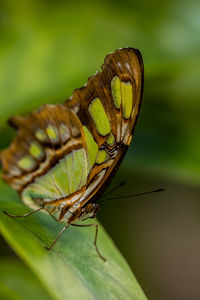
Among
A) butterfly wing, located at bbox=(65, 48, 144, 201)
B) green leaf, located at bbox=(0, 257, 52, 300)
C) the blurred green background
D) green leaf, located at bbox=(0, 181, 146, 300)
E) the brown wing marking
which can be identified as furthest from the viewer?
the blurred green background

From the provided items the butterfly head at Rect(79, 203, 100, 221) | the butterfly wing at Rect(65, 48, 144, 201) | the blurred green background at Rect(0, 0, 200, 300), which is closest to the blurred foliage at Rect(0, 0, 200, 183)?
the blurred green background at Rect(0, 0, 200, 300)

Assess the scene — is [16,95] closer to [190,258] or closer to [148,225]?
[148,225]

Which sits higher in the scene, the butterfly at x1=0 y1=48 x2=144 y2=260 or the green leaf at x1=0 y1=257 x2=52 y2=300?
the butterfly at x1=0 y1=48 x2=144 y2=260

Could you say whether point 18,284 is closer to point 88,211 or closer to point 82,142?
point 88,211

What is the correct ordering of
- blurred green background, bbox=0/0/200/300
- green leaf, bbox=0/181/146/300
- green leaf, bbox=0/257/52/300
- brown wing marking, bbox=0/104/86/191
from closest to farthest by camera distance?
green leaf, bbox=0/181/146/300 → brown wing marking, bbox=0/104/86/191 → green leaf, bbox=0/257/52/300 → blurred green background, bbox=0/0/200/300

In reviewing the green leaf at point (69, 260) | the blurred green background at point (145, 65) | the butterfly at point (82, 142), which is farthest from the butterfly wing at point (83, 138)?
the blurred green background at point (145, 65)

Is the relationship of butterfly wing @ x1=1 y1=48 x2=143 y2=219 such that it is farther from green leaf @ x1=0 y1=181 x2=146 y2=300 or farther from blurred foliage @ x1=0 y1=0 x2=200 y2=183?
blurred foliage @ x1=0 y1=0 x2=200 y2=183

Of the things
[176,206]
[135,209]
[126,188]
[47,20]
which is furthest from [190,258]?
[47,20]
